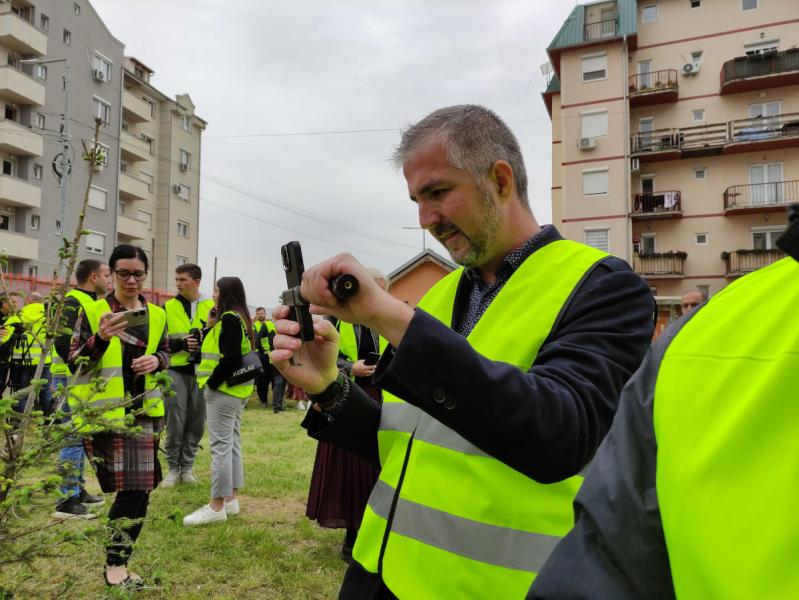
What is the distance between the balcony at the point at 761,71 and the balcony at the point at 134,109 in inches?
1198

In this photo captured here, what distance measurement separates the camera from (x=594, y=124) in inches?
1051

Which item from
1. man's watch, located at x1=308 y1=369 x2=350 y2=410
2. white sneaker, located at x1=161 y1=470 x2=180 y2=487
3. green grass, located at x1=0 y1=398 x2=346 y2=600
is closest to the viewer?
man's watch, located at x1=308 y1=369 x2=350 y2=410

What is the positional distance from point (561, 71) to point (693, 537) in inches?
1182

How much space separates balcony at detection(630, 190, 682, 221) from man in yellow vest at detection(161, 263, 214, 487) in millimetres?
22846

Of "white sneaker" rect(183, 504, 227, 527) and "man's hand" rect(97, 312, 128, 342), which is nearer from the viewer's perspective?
"man's hand" rect(97, 312, 128, 342)

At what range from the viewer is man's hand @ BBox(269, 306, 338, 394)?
62.4 inches

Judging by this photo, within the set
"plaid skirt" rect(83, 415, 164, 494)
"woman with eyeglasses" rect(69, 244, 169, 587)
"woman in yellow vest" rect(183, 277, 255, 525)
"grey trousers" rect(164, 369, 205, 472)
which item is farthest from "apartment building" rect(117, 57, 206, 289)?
"plaid skirt" rect(83, 415, 164, 494)

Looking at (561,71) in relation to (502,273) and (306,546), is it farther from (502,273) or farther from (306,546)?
(502,273)

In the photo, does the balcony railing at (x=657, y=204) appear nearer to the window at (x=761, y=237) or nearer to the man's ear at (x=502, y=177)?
the window at (x=761, y=237)

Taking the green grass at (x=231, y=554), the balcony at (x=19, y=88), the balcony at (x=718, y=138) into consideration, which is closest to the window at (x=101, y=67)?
the balcony at (x=19, y=88)

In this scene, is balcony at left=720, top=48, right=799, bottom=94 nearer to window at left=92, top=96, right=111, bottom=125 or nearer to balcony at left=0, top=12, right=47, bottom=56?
window at left=92, top=96, right=111, bottom=125

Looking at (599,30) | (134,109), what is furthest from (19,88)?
(599,30)

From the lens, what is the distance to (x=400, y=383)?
3.78 ft

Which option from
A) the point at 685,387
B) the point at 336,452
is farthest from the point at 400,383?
the point at 336,452
